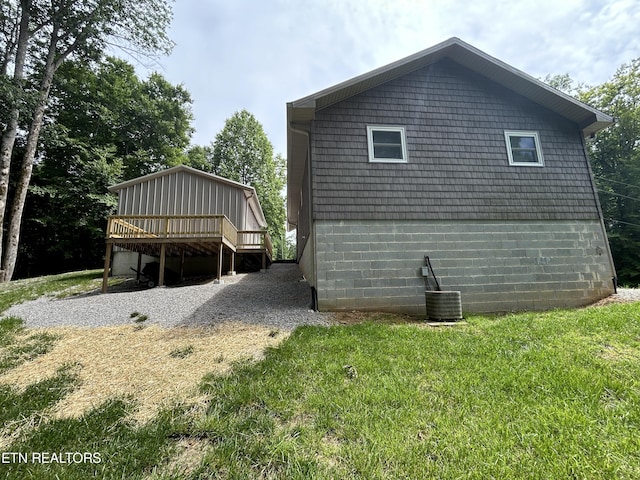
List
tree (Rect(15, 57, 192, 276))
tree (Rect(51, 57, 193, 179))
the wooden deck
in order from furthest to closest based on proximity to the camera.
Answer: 1. tree (Rect(51, 57, 193, 179))
2. tree (Rect(15, 57, 192, 276))
3. the wooden deck

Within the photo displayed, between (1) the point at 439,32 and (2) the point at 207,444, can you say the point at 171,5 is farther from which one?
(2) the point at 207,444

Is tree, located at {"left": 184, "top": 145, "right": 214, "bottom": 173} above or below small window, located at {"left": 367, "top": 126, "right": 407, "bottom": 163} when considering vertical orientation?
above

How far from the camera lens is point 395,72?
7.07 meters

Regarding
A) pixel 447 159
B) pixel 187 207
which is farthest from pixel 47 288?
pixel 447 159

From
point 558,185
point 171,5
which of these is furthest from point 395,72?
point 171,5

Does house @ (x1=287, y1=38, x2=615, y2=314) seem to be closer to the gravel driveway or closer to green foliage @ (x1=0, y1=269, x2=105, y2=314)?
the gravel driveway

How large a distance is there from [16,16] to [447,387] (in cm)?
2191

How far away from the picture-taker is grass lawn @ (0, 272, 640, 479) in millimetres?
1852

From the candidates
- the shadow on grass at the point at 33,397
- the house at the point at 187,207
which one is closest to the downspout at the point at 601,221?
the shadow on grass at the point at 33,397

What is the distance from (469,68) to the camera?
24.9ft

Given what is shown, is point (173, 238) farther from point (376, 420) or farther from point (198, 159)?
point (198, 159)

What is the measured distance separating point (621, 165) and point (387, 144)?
19.0 m

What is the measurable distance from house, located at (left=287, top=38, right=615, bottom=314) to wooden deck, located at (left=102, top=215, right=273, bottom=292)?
14.1ft

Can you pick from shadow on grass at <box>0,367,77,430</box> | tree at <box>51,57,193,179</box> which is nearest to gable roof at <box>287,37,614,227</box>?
shadow on grass at <box>0,367,77,430</box>
